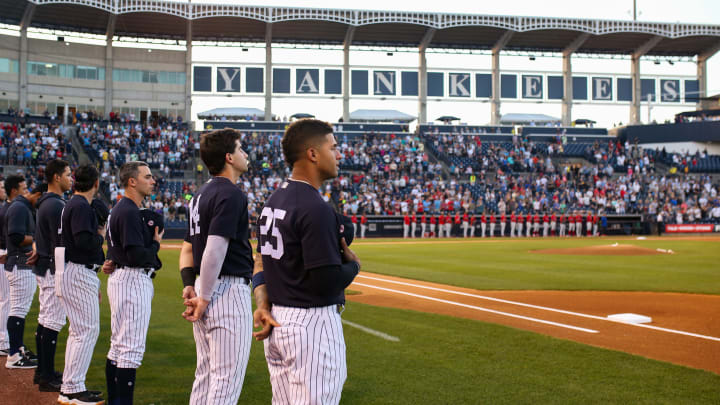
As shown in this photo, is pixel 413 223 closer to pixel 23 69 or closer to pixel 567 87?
pixel 567 87

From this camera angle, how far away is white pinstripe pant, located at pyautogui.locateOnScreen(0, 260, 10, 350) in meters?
7.81

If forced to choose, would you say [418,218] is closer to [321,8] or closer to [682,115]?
[321,8]

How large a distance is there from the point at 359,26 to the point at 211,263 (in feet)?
141

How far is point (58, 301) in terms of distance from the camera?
6309 mm

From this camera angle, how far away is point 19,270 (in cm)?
733

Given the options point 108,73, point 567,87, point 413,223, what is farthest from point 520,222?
point 108,73

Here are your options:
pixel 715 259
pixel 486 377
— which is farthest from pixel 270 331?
pixel 715 259

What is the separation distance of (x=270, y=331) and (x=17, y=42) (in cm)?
4772

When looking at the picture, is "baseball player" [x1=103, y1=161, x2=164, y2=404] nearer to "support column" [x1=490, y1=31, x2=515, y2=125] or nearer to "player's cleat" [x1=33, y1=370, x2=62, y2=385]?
"player's cleat" [x1=33, y1=370, x2=62, y2=385]

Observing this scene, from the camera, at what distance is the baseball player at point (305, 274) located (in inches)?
123

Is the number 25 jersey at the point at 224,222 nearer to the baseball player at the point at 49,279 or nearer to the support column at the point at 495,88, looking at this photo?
the baseball player at the point at 49,279

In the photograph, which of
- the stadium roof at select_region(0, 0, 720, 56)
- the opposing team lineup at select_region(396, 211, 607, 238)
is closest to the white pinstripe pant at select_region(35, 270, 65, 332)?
the opposing team lineup at select_region(396, 211, 607, 238)

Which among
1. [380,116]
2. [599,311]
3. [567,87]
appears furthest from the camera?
[567,87]

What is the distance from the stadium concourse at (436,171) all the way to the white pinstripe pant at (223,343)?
28988mm
